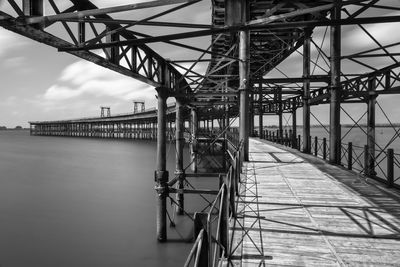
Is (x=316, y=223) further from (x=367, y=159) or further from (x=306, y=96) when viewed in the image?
(x=306, y=96)

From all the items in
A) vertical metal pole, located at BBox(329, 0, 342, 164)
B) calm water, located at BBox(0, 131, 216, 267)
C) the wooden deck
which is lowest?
calm water, located at BBox(0, 131, 216, 267)

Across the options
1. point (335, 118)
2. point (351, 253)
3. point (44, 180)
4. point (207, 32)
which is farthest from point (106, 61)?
point (44, 180)

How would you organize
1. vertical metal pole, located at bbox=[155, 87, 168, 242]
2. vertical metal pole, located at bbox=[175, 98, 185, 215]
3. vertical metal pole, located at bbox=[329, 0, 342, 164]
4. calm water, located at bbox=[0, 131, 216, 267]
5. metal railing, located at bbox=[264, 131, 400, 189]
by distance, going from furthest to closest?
1. vertical metal pole, located at bbox=[175, 98, 185, 215]
2. vertical metal pole, located at bbox=[329, 0, 342, 164]
3. vertical metal pole, located at bbox=[155, 87, 168, 242]
4. calm water, located at bbox=[0, 131, 216, 267]
5. metal railing, located at bbox=[264, 131, 400, 189]

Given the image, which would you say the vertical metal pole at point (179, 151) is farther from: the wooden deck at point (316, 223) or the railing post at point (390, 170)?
the railing post at point (390, 170)

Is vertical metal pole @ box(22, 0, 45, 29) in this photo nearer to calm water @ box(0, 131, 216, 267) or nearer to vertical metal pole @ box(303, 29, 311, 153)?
calm water @ box(0, 131, 216, 267)

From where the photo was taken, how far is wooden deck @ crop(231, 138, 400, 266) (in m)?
4.23

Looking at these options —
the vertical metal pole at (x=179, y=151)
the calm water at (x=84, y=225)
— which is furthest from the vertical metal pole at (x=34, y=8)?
the vertical metal pole at (x=179, y=151)

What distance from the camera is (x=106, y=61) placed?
7.86 meters

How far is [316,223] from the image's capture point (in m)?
5.52

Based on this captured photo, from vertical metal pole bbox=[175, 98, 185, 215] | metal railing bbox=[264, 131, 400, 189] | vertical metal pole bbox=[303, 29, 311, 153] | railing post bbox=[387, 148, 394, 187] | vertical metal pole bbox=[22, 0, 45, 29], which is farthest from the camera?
vertical metal pole bbox=[303, 29, 311, 153]

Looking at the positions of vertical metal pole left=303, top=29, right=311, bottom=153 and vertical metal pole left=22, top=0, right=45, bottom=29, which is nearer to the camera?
vertical metal pole left=22, top=0, right=45, bottom=29

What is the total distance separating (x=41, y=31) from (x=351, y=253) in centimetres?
758

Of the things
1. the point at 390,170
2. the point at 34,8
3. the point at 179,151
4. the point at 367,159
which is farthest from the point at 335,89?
the point at 34,8

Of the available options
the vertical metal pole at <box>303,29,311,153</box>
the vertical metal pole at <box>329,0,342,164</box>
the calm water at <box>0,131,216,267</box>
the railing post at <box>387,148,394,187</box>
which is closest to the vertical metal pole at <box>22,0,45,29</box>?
the calm water at <box>0,131,216,267</box>
